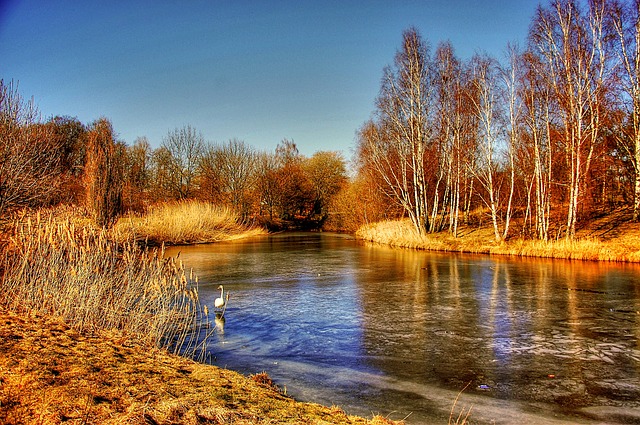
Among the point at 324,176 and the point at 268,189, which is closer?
the point at 268,189

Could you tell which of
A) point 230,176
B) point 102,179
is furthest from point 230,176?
point 102,179

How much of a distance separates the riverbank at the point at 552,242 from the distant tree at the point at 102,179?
14.1 metres

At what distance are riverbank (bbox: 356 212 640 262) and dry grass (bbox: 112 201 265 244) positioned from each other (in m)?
10.9

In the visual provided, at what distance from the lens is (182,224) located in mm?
26312

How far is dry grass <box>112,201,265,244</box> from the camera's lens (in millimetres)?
24891

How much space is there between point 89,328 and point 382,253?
16.1 m

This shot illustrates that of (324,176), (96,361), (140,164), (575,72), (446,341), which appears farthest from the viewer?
(324,176)

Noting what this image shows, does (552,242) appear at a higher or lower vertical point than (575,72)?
lower

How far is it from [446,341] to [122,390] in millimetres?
4673

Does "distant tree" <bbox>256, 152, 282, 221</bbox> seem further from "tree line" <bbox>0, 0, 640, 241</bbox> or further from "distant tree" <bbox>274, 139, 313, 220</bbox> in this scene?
"tree line" <bbox>0, 0, 640, 241</bbox>

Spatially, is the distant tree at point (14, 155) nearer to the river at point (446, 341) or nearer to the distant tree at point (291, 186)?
the river at point (446, 341)

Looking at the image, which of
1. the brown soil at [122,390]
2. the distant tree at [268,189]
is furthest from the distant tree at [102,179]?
the distant tree at [268,189]

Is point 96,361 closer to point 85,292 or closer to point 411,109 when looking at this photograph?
point 85,292

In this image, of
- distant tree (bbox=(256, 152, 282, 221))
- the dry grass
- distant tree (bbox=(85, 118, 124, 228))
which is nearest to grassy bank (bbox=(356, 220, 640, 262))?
the dry grass
